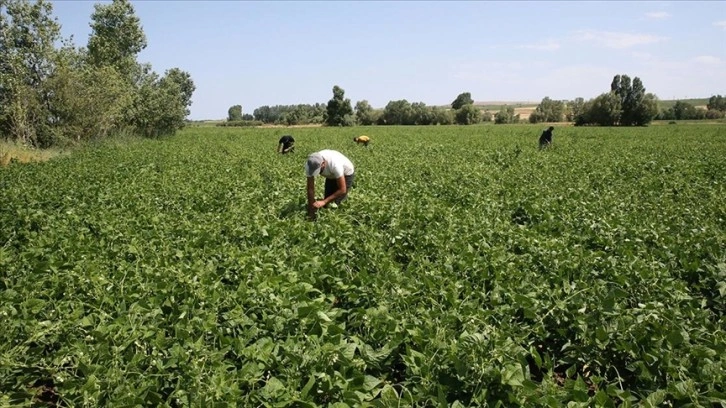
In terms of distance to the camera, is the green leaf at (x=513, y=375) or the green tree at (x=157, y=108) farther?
the green tree at (x=157, y=108)

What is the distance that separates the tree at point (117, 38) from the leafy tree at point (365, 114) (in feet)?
146

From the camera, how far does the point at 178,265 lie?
13.5 ft

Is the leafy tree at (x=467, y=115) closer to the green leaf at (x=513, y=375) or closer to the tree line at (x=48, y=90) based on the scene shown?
the tree line at (x=48, y=90)

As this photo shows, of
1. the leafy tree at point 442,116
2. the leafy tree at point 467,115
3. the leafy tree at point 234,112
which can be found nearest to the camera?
the leafy tree at point 467,115

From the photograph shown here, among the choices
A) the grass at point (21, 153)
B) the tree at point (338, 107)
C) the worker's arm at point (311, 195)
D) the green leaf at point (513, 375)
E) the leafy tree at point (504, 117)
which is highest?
the tree at point (338, 107)

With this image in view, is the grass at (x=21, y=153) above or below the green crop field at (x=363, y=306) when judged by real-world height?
above

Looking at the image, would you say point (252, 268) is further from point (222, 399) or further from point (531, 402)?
point (531, 402)

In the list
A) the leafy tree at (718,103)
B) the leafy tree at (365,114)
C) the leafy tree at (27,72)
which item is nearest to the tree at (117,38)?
the leafy tree at (27,72)

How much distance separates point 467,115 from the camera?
72625mm

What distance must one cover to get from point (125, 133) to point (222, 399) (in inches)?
1174

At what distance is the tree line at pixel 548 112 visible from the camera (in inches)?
2481

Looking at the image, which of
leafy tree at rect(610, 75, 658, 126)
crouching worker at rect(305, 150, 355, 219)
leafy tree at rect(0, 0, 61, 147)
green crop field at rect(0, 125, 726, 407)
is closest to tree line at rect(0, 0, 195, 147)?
leafy tree at rect(0, 0, 61, 147)

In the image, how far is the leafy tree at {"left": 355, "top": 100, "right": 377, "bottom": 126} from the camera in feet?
254

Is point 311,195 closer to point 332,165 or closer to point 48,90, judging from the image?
point 332,165
